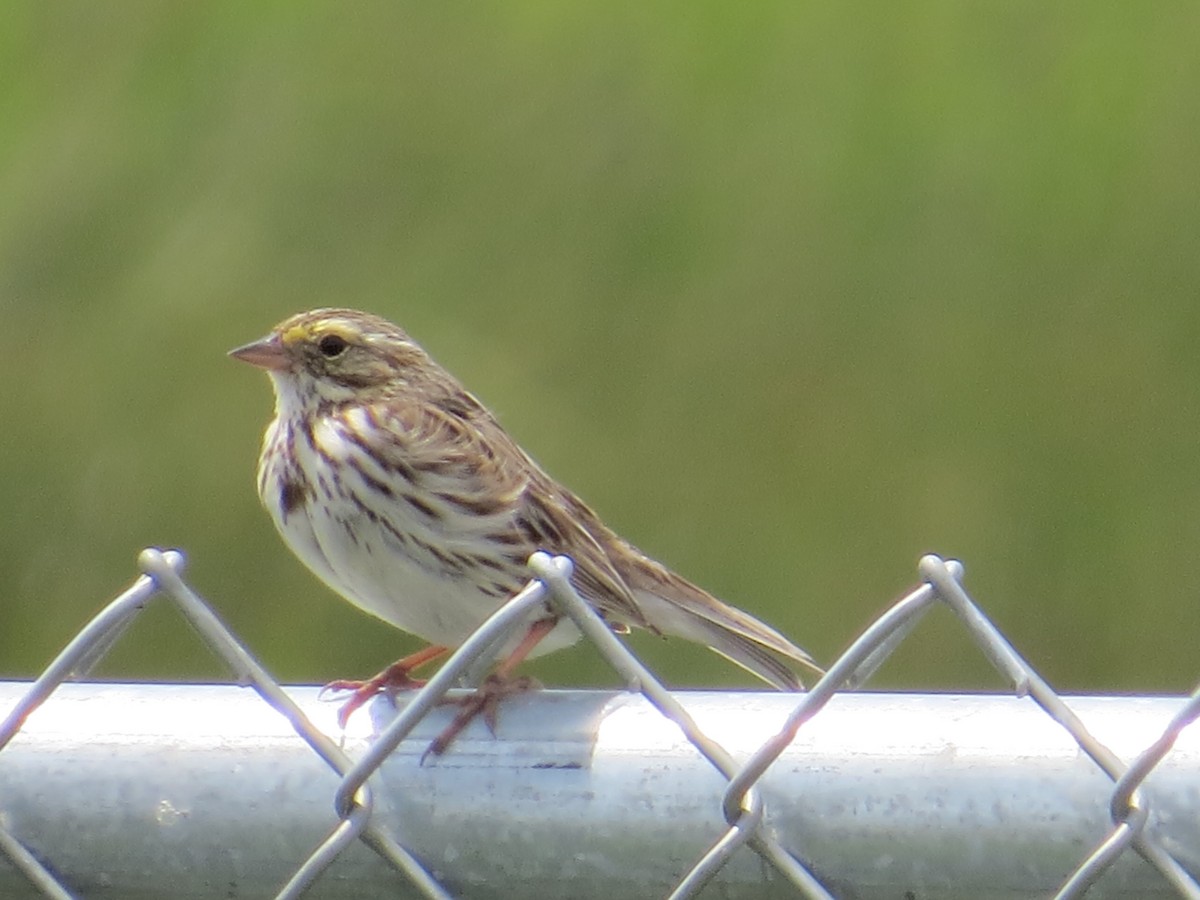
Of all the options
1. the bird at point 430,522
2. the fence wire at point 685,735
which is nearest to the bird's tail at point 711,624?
the bird at point 430,522

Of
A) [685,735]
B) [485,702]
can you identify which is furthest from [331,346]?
[685,735]

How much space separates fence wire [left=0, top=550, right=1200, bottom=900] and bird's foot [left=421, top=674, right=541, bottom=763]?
3cm

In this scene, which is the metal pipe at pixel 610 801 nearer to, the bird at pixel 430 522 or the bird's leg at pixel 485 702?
the bird's leg at pixel 485 702

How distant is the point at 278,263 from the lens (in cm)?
563

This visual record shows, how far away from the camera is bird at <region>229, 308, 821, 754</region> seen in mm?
3654

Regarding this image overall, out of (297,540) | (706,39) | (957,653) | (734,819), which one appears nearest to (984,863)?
(734,819)

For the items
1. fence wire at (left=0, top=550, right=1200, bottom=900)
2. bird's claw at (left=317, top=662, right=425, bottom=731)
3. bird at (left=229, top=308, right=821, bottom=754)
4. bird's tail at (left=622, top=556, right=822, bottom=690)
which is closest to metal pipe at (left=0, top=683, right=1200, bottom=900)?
fence wire at (left=0, top=550, right=1200, bottom=900)

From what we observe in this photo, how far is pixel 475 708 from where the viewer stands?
2178 mm

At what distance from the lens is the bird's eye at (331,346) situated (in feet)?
13.5

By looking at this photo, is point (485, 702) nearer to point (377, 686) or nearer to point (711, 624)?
point (377, 686)

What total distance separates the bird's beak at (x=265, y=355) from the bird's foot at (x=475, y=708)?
5.70 ft

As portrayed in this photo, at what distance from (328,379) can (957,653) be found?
2.13 metres

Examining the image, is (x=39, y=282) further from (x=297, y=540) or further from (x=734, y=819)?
(x=734, y=819)

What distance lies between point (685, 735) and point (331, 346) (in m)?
2.21
